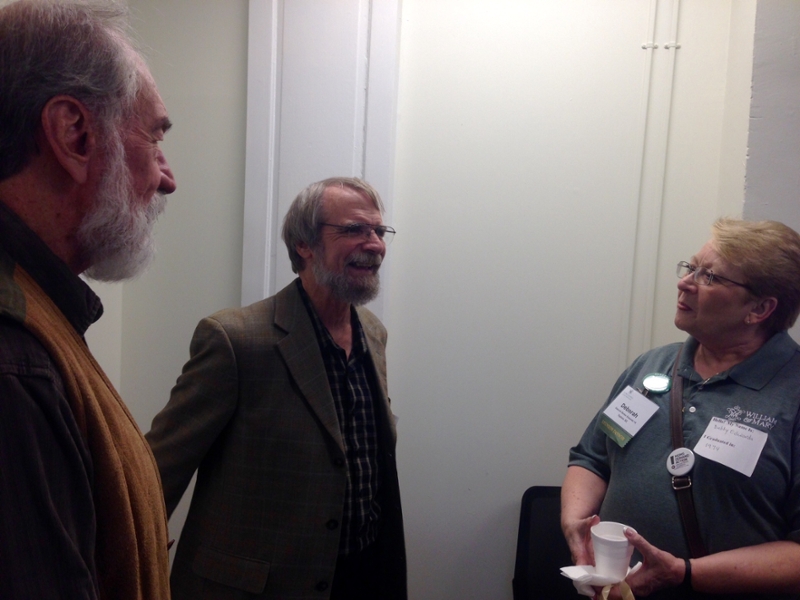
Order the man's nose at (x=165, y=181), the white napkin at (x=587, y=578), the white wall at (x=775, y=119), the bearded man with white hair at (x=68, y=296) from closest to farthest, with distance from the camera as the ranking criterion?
A: the bearded man with white hair at (x=68, y=296) < the man's nose at (x=165, y=181) < the white napkin at (x=587, y=578) < the white wall at (x=775, y=119)

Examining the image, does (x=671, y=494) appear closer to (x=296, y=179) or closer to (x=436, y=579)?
(x=436, y=579)

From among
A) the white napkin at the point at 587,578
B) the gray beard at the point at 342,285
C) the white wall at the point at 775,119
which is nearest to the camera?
the white napkin at the point at 587,578

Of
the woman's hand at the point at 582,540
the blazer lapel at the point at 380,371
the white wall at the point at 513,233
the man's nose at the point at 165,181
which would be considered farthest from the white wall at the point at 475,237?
the man's nose at the point at 165,181

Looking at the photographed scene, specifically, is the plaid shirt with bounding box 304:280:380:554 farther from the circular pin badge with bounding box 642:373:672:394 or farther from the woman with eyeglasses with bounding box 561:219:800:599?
the circular pin badge with bounding box 642:373:672:394

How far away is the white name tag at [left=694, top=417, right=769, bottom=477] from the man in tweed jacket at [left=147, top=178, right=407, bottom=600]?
0.85 m

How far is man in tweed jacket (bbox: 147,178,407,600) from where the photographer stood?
4.77ft

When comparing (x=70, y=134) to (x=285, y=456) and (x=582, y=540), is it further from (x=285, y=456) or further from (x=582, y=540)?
(x=582, y=540)

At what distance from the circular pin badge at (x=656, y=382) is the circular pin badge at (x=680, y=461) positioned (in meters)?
0.20

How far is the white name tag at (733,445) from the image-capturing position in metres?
1.37

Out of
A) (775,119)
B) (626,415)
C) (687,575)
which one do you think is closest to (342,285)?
(626,415)

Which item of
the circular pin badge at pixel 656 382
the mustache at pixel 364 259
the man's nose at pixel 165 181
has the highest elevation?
the man's nose at pixel 165 181

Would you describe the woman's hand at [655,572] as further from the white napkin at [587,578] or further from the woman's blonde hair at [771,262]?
the woman's blonde hair at [771,262]

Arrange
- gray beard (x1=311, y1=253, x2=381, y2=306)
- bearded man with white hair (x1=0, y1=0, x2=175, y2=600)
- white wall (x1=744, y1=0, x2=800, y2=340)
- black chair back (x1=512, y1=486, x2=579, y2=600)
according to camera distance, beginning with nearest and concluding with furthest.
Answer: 1. bearded man with white hair (x1=0, y1=0, x2=175, y2=600)
2. gray beard (x1=311, y1=253, x2=381, y2=306)
3. white wall (x1=744, y1=0, x2=800, y2=340)
4. black chair back (x1=512, y1=486, x2=579, y2=600)

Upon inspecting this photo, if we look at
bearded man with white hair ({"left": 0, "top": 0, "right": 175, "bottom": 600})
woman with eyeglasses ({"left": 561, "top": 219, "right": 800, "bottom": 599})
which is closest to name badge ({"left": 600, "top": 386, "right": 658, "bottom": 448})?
woman with eyeglasses ({"left": 561, "top": 219, "right": 800, "bottom": 599})
